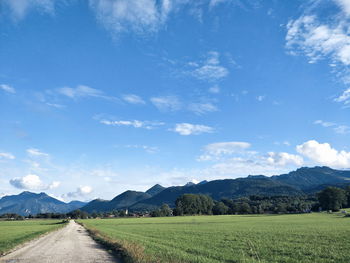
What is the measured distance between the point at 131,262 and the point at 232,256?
825 centimetres

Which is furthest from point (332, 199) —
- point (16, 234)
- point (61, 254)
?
point (61, 254)

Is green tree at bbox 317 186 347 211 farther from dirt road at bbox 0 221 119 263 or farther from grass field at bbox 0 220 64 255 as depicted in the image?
dirt road at bbox 0 221 119 263

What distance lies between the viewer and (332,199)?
14338cm

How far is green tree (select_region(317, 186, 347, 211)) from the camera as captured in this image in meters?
143

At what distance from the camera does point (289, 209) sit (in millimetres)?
179500

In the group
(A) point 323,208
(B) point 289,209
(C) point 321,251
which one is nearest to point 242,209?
(B) point 289,209

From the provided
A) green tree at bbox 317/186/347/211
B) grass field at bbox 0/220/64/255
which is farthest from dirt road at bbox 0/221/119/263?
green tree at bbox 317/186/347/211

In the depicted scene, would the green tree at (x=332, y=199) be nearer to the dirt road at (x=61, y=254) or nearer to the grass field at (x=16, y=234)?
the grass field at (x=16, y=234)

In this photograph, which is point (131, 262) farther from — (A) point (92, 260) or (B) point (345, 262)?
(B) point (345, 262)

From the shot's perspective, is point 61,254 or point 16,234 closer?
point 61,254

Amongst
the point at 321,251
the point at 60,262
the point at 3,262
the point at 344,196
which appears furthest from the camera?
the point at 344,196

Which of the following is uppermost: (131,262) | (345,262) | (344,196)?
(344,196)

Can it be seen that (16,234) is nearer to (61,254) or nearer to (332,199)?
(61,254)

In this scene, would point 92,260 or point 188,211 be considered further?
point 188,211
